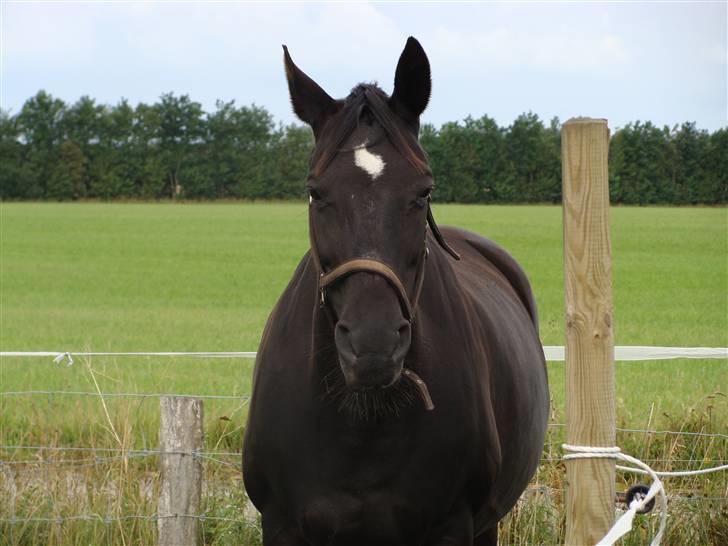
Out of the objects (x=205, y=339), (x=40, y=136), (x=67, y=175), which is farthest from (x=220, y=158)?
(x=205, y=339)

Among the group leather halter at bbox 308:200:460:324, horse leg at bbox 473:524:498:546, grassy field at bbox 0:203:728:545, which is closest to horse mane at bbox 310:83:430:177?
leather halter at bbox 308:200:460:324

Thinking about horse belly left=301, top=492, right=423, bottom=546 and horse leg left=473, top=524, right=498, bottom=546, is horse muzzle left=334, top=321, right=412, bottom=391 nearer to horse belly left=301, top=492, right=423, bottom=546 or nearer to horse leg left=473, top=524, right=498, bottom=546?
horse belly left=301, top=492, right=423, bottom=546

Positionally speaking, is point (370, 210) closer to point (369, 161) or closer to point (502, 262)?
point (369, 161)

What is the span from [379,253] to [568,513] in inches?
49.1

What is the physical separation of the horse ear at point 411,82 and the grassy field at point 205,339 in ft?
9.49

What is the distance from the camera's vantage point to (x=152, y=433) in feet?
24.1

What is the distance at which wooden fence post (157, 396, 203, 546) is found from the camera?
512cm

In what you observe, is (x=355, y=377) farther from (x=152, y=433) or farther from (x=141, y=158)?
(x=141, y=158)

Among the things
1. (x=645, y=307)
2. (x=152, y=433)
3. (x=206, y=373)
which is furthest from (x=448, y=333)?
(x=645, y=307)

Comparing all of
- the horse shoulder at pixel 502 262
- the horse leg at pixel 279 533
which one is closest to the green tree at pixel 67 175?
the horse shoulder at pixel 502 262

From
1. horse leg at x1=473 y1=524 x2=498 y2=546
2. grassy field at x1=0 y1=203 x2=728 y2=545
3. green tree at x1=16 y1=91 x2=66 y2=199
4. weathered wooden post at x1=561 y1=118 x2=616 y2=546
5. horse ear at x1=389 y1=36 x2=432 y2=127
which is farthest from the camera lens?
green tree at x1=16 y1=91 x2=66 y2=199

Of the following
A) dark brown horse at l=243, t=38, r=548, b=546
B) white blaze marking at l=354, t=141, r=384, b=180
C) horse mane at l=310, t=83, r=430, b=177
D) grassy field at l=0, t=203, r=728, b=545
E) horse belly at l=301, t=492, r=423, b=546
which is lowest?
grassy field at l=0, t=203, r=728, b=545

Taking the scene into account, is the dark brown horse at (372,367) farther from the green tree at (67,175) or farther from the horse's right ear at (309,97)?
the green tree at (67,175)

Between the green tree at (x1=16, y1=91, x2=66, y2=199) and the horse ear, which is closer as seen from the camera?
the horse ear
